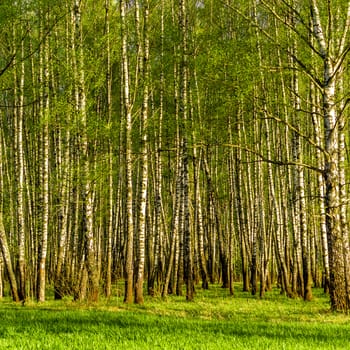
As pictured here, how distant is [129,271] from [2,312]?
4.00m

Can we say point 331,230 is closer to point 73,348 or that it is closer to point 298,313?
point 298,313

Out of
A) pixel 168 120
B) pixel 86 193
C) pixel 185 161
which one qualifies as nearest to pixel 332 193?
pixel 185 161

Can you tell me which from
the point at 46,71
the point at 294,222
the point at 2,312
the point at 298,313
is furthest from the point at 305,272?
the point at 46,71

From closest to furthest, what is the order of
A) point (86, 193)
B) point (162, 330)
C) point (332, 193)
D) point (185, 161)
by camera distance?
point (162, 330), point (332, 193), point (86, 193), point (185, 161)

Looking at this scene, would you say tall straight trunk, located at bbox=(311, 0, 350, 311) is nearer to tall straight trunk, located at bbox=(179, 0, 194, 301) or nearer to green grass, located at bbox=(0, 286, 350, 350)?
green grass, located at bbox=(0, 286, 350, 350)

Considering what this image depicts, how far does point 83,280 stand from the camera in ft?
43.1

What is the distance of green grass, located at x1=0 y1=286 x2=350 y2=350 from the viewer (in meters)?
6.96

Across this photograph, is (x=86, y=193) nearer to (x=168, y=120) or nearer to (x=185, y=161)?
(x=185, y=161)

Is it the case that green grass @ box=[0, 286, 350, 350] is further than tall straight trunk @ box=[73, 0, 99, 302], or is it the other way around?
tall straight trunk @ box=[73, 0, 99, 302]

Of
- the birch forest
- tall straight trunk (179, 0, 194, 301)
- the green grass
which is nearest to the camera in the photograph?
the green grass

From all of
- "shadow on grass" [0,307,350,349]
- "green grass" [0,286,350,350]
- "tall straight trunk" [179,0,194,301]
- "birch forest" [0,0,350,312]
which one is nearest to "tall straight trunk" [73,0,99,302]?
"birch forest" [0,0,350,312]

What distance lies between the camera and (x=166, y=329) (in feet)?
27.4

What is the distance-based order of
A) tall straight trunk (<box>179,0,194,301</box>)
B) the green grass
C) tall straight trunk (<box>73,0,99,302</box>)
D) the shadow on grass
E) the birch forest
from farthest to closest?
1. tall straight trunk (<box>179,0,194,301</box>)
2. tall straight trunk (<box>73,0,99,302</box>)
3. the birch forest
4. the shadow on grass
5. the green grass

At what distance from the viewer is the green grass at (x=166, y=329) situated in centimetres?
696
